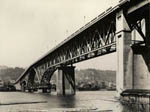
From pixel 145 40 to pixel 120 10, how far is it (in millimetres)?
5192

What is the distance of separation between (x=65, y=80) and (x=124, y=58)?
173 ft

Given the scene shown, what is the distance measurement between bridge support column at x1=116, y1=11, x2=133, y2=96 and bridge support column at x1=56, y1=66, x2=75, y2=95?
50695 millimetres

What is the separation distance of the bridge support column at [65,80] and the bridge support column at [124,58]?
50695 millimetres

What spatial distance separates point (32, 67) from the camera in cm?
13538

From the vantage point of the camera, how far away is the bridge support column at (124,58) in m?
32.6

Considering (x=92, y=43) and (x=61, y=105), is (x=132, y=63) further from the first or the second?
(x=61, y=105)

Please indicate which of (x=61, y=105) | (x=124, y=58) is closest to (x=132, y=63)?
(x=124, y=58)

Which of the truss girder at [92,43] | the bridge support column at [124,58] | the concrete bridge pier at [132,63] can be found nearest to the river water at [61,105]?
the bridge support column at [124,58]

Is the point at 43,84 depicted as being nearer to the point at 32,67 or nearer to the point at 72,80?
the point at 32,67

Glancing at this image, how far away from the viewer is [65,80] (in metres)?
84.2

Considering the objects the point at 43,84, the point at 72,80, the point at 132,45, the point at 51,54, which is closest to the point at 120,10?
the point at 132,45

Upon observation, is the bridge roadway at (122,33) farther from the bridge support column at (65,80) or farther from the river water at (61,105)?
the bridge support column at (65,80)

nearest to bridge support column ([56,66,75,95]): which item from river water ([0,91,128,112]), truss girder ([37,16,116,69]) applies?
truss girder ([37,16,116,69])

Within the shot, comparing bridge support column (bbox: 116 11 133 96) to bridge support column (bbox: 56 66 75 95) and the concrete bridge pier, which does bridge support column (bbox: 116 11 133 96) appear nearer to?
the concrete bridge pier
